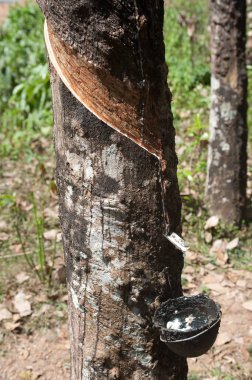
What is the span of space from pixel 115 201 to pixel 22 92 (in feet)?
16.3

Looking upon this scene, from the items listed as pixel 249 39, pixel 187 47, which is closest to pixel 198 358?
pixel 187 47

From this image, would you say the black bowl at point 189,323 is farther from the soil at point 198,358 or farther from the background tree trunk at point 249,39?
→ the background tree trunk at point 249,39

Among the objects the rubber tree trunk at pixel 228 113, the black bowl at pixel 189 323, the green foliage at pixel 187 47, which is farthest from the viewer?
the green foliage at pixel 187 47

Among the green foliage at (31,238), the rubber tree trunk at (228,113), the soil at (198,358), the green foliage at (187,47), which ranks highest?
the green foliage at (187,47)

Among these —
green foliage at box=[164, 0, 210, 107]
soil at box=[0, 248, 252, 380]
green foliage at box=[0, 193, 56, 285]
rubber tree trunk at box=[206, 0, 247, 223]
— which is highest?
green foliage at box=[164, 0, 210, 107]

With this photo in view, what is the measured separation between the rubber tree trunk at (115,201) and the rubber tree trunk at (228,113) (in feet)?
7.27

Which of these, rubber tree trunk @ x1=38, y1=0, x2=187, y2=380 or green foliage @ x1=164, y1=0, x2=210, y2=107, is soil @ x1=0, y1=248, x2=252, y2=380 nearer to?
rubber tree trunk @ x1=38, y1=0, x2=187, y2=380

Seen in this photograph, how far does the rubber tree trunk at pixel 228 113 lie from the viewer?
4035mm

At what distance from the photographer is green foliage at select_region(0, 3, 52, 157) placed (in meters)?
6.10

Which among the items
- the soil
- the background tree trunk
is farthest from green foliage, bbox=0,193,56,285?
the background tree trunk

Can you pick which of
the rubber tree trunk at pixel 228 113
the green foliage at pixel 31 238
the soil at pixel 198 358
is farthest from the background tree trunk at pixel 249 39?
the soil at pixel 198 358

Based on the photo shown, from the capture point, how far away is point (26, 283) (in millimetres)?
3939

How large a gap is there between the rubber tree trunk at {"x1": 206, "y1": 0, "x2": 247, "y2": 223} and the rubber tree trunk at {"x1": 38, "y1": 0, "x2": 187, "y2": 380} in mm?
2217

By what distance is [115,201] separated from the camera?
79.0 inches
